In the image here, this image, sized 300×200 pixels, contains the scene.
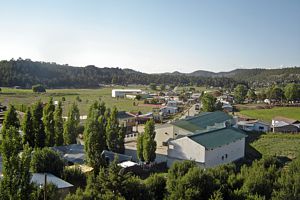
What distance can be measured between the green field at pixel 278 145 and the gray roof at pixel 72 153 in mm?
14544

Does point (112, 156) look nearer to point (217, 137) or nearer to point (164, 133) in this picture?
point (164, 133)

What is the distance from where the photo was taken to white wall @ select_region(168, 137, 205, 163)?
2269 centimetres

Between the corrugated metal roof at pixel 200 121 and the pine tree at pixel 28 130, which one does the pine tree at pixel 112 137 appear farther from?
the corrugated metal roof at pixel 200 121

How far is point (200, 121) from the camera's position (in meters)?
31.6

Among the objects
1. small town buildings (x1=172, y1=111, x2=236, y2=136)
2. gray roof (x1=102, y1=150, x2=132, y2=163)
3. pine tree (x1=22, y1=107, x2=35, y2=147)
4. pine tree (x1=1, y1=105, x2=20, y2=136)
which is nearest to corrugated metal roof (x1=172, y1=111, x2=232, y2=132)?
small town buildings (x1=172, y1=111, x2=236, y2=136)

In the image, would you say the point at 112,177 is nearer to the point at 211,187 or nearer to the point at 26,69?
the point at 211,187

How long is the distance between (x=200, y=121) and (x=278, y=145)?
7.05 meters

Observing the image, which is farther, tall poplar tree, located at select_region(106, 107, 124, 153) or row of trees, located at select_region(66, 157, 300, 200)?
tall poplar tree, located at select_region(106, 107, 124, 153)

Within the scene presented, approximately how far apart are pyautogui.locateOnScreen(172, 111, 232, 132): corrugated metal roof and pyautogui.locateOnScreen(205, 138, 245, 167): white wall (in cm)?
347

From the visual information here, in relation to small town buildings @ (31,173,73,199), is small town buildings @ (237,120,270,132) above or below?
below

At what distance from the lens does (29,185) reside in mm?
11383

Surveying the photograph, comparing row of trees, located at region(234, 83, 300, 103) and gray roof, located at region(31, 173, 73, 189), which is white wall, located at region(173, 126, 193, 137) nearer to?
gray roof, located at region(31, 173, 73, 189)

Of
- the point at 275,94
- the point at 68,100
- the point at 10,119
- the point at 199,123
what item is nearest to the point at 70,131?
the point at 10,119

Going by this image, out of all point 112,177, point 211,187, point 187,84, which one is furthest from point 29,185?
point 187,84
